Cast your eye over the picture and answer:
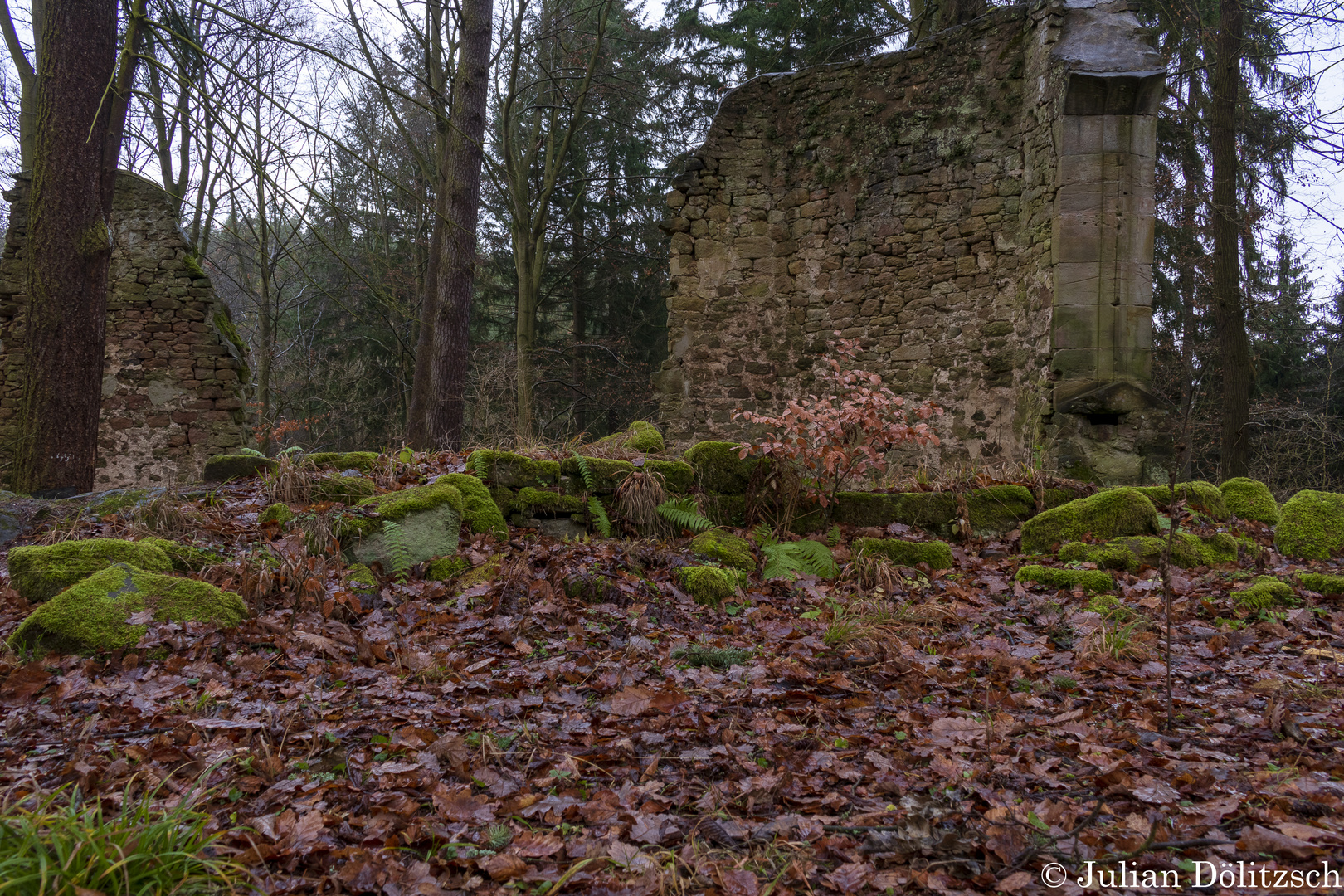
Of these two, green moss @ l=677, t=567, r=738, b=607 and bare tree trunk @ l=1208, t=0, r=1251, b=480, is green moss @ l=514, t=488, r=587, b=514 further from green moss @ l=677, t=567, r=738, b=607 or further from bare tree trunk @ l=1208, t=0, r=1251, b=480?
bare tree trunk @ l=1208, t=0, r=1251, b=480

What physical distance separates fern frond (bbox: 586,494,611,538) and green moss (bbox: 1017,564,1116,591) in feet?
9.40

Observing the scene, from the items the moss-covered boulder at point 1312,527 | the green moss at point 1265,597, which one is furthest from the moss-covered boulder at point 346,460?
the moss-covered boulder at point 1312,527

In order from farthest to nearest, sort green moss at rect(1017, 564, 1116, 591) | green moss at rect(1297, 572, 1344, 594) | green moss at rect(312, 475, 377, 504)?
1. green moss at rect(312, 475, 377, 504)
2. green moss at rect(1017, 564, 1116, 591)
3. green moss at rect(1297, 572, 1344, 594)

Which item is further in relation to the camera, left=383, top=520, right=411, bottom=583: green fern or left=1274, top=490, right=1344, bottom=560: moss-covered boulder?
left=1274, top=490, right=1344, bottom=560: moss-covered boulder

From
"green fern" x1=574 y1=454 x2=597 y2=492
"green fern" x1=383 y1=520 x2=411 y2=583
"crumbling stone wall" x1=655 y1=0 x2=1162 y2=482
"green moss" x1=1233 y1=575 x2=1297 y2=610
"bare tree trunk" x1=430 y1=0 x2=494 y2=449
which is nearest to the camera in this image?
"green moss" x1=1233 y1=575 x2=1297 y2=610

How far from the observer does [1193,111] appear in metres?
13.3

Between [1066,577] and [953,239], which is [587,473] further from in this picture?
[953,239]

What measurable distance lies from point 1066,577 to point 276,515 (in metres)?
5.15

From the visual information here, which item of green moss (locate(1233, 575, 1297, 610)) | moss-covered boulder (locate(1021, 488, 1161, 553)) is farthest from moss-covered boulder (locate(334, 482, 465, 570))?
green moss (locate(1233, 575, 1297, 610))

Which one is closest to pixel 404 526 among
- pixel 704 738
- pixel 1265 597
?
pixel 704 738

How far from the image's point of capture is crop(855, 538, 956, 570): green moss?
5535 mm

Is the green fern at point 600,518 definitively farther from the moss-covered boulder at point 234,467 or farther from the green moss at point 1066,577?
the green moss at point 1066,577

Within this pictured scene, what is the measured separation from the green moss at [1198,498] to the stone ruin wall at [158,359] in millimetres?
11591

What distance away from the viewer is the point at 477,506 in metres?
5.58
